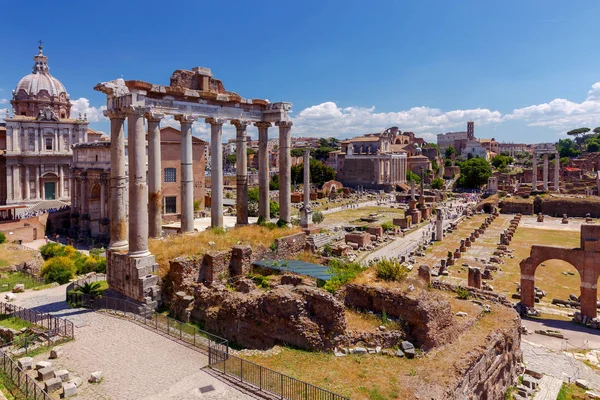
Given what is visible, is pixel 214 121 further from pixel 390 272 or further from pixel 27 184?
pixel 27 184

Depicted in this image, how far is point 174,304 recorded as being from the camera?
14.8 m

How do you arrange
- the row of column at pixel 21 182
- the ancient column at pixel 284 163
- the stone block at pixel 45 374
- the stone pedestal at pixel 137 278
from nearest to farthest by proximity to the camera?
the stone block at pixel 45 374, the stone pedestal at pixel 137 278, the ancient column at pixel 284 163, the row of column at pixel 21 182

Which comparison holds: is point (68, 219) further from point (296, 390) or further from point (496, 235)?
point (496, 235)

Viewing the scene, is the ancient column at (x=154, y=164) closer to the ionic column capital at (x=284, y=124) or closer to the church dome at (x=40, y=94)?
the ionic column capital at (x=284, y=124)

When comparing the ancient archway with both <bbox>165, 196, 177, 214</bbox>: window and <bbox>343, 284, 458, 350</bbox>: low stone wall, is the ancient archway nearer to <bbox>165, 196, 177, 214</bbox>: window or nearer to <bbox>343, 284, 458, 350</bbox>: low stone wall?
<bbox>343, 284, 458, 350</bbox>: low stone wall

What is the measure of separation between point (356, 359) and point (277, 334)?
2271 millimetres

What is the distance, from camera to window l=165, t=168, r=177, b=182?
145 feet

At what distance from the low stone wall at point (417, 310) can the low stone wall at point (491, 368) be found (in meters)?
0.88

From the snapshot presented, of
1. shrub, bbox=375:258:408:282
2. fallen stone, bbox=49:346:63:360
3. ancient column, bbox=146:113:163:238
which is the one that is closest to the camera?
fallen stone, bbox=49:346:63:360

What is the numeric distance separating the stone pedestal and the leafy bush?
20.0ft

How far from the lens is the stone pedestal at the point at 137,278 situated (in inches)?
590

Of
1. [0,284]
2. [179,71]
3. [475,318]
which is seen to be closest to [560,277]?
[475,318]

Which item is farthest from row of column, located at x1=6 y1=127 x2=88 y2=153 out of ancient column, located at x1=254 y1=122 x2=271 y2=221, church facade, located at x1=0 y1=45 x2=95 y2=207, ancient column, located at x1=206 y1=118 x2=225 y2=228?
ancient column, located at x1=206 y1=118 x2=225 y2=228

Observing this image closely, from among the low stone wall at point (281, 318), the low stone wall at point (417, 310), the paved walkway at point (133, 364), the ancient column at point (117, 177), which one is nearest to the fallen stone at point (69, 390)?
the paved walkway at point (133, 364)
